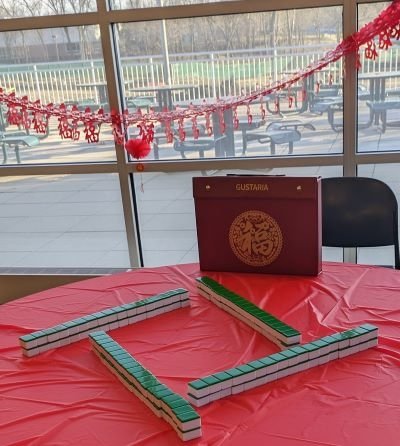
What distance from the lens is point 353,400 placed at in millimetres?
1141

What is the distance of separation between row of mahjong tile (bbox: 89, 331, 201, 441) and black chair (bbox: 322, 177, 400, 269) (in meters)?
1.25

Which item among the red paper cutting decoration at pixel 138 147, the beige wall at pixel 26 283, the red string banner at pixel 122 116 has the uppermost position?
the red string banner at pixel 122 116

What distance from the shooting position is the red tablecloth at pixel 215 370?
3.52 feet

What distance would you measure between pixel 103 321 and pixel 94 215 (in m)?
1.83

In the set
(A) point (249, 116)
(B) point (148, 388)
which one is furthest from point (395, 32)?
(B) point (148, 388)

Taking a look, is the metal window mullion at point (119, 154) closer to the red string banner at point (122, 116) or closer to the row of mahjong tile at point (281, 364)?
the red string banner at point (122, 116)

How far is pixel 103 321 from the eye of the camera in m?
1.52

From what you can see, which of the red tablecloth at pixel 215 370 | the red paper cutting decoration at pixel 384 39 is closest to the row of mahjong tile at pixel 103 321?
the red tablecloth at pixel 215 370

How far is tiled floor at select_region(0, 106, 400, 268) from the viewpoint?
2977 millimetres

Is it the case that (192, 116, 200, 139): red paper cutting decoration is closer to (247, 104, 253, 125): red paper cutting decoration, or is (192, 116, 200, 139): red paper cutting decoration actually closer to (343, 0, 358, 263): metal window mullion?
(247, 104, 253, 125): red paper cutting decoration

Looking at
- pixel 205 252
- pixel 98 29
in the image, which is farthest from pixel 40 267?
pixel 205 252

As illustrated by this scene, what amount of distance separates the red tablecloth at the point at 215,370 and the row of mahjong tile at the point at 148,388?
2 centimetres

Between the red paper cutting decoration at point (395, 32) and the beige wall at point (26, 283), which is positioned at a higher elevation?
the red paper cutting decoration at point (395, 32)

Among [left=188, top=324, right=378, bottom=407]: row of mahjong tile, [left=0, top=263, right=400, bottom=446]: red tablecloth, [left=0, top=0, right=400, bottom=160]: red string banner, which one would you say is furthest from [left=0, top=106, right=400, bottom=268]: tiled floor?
[left=188, top=324, right=378, bottom=407]: row of mahjong tile
